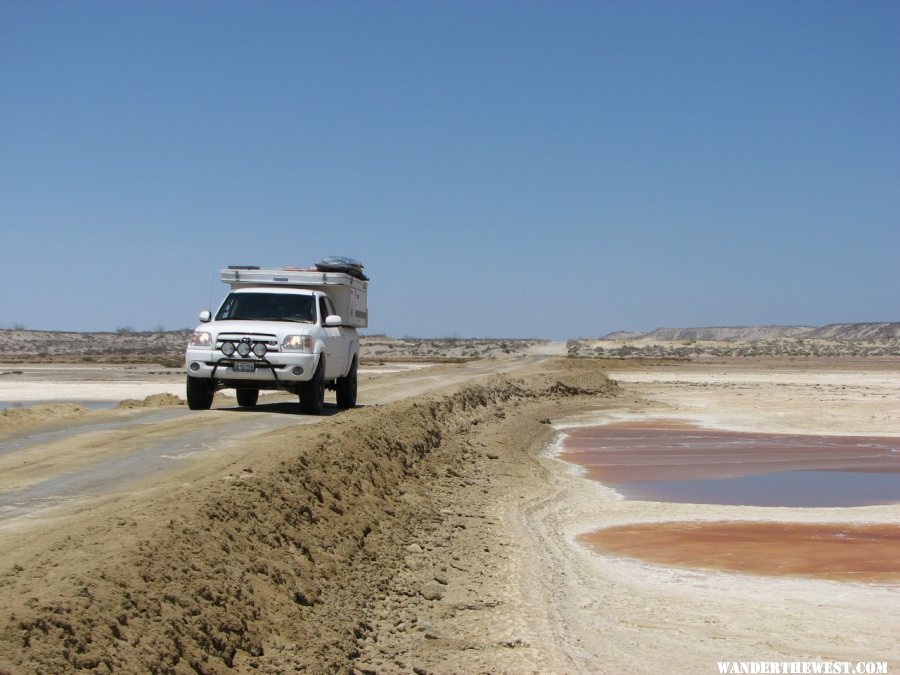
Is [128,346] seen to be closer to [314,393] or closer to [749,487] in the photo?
[314,393]

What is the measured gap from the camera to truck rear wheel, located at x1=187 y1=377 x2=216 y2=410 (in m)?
17.4

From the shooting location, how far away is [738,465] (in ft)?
65.5

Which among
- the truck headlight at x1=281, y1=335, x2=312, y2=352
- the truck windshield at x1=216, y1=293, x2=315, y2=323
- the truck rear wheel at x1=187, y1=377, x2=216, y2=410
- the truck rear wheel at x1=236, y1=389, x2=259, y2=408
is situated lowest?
the truck rear wheel at x1=236, y1=389, x2=259, y2=408

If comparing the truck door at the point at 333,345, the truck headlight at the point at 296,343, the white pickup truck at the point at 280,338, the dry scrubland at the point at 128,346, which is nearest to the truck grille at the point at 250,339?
the white pickup truck at the point at 280,338

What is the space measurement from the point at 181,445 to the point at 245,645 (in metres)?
6.33

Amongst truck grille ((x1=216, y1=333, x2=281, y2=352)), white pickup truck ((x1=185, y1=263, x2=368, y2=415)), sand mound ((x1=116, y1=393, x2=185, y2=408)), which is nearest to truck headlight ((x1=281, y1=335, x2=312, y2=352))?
white pickup truck ((x1=185, y1=263, x2=368, y2=415))

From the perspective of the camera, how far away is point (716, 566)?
35.8 feet

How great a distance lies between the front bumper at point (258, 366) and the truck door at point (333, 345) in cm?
87

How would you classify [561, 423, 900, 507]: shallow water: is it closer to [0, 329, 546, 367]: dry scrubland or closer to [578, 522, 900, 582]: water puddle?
[578, 522, 900, 582]: water puddle

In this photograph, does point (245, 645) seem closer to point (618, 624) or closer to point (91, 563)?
point (91, 563)

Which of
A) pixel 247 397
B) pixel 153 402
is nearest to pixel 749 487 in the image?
pixel 247 397

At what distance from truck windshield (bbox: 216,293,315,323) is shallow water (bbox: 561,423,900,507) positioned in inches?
234

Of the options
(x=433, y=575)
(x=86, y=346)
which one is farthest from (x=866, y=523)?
(x=86, y=346)

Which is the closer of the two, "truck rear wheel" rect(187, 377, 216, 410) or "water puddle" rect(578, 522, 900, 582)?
"water puddle" rect(578, 522, 900, 582)
